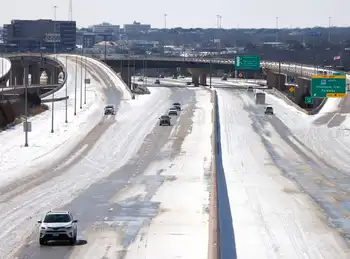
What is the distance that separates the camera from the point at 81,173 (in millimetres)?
67188

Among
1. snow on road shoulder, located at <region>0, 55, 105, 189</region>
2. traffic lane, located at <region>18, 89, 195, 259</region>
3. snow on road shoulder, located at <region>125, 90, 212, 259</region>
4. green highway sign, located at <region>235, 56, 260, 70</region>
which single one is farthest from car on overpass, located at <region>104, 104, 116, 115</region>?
green highway sign, located at <region>235, 56, 260, 70</region>

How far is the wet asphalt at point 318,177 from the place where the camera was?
168 ft

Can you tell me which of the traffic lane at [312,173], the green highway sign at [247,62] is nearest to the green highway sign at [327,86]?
the traffic lane at [312,173]

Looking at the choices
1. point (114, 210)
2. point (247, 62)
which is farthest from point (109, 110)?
point (114, 210)

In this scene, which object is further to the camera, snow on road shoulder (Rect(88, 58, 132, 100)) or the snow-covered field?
the snow-covered field

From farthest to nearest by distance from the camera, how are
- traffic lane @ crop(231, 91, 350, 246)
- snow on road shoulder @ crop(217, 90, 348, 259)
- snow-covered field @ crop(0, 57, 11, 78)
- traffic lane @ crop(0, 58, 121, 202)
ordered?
snow-covered field @ crop(0, 57, 11, 78) < traffic lane @ crop(0, 58, 121, 202) < traffic lane @ crop(231, 91, 350, 246) < snow on road shoulder @ crop(217, 90, 348, 259)

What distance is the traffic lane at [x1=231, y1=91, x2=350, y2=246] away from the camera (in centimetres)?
5244

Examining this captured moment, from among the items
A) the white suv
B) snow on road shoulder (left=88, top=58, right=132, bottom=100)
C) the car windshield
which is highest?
the car windshield

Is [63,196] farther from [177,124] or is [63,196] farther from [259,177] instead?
[177,124]

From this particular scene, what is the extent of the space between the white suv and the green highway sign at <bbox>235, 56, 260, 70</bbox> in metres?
123

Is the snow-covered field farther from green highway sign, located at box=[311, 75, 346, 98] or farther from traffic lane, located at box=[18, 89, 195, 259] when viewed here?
traffic lane, located at box=[18, 89, 195, 259]

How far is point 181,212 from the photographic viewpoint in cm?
4916

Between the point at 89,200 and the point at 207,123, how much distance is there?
2203 inches

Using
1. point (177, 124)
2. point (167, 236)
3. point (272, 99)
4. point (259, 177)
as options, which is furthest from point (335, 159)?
point (272, 99)
